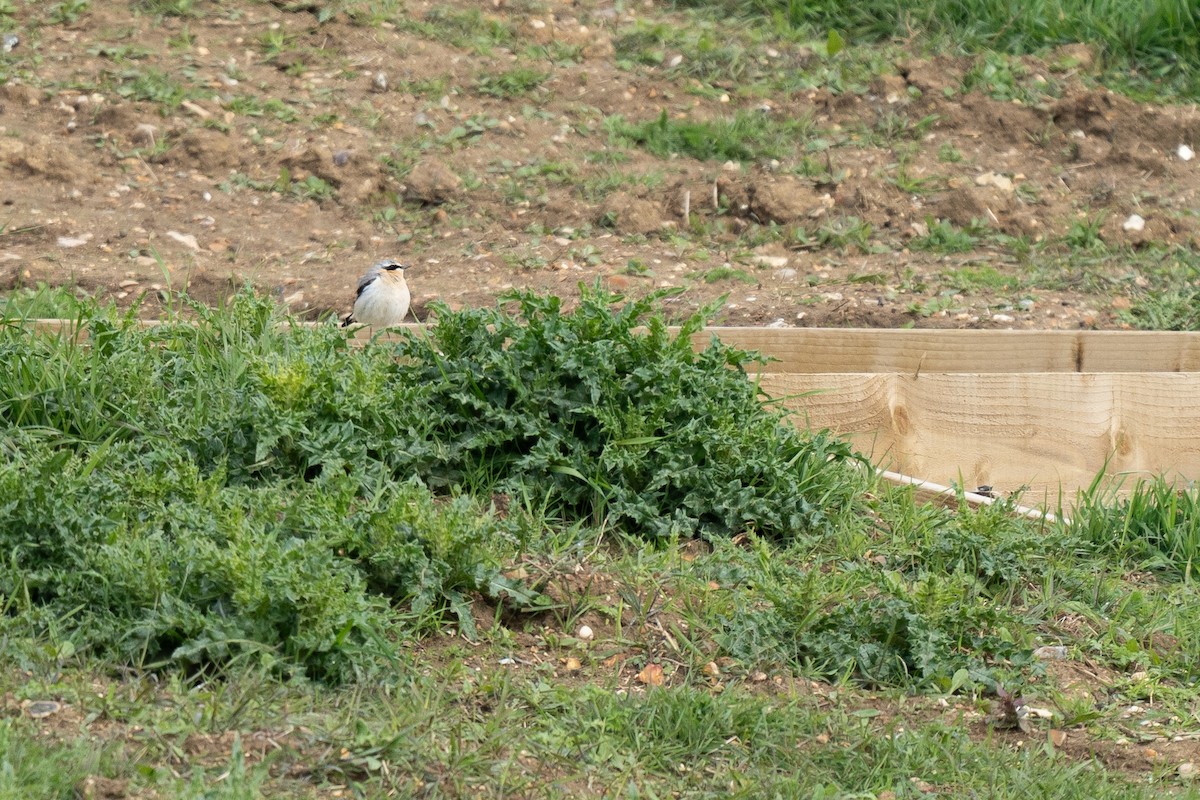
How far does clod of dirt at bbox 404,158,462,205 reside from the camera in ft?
23.5

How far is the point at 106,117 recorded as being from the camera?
24.4ft

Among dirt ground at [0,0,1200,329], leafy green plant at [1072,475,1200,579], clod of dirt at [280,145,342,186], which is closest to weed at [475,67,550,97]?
dirt ground at [0,0,1200,329]

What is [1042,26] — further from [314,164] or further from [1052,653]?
[1052,653]

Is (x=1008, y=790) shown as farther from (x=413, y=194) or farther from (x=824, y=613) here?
(x=413, y=194)

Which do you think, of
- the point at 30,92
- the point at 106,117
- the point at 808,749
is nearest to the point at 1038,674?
the point at 808,749

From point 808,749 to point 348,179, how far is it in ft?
15.4

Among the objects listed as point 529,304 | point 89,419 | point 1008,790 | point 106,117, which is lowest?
point 1008,790

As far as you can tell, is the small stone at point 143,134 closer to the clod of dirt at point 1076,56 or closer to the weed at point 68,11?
the weed at point 68,11

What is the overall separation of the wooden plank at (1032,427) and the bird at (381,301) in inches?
72.2

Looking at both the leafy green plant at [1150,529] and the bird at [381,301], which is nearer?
the leafy green plant at [1150,529]

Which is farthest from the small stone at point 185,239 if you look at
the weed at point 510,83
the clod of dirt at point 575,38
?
the clod of dirt at point 575,38

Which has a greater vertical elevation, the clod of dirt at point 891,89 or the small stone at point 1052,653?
the clod of dirt at point 891,89

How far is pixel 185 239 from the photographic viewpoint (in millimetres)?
6633

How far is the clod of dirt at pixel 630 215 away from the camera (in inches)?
274
